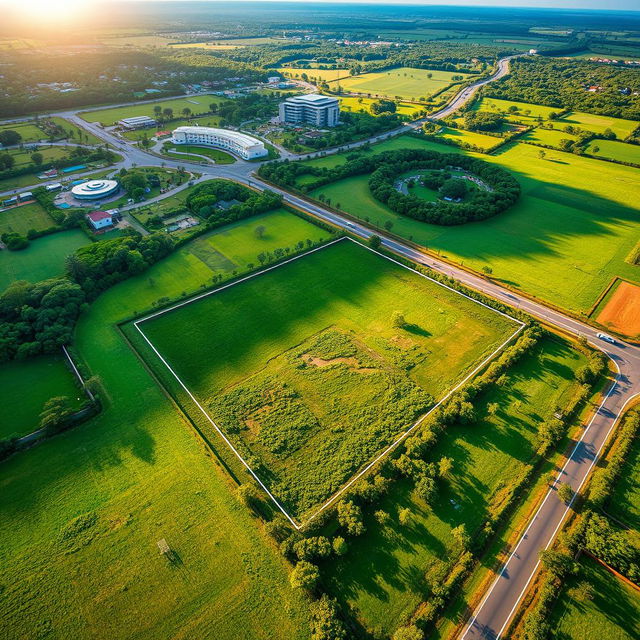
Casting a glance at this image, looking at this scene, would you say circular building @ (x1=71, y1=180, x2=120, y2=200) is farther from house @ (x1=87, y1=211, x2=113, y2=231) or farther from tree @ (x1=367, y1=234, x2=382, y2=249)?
tree @ (x1=367, y1=234, x2=382, y2=249)

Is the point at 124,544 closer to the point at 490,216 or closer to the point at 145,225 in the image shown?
the point at 145,225

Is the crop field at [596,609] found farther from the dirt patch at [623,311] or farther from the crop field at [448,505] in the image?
the dirt patch at [623,311]

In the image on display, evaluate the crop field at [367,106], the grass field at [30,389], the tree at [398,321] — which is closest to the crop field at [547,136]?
the crop field at [367,106]

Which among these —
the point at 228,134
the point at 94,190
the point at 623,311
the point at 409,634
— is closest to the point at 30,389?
the point at 409,634

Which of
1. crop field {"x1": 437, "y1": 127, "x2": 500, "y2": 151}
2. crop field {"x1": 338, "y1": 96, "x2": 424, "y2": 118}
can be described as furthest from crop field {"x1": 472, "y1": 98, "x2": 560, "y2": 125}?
crop field {"x1": 338, "y1": 96, "x2": 424, "y2": 118}

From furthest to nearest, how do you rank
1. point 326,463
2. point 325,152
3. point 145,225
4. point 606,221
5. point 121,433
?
1. point 325,152
2. point 606,221
3. point 145,225
4. point 121,433
5. point 326,463

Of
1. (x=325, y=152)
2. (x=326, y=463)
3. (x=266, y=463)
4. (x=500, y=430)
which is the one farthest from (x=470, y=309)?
(x=325, y=152)
